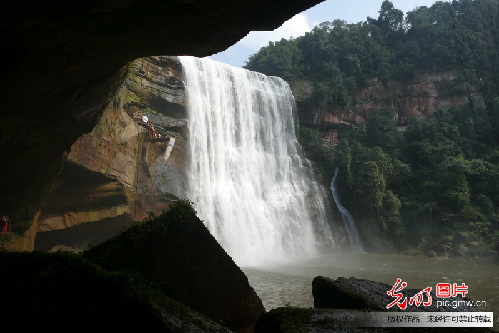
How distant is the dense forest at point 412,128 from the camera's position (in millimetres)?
26641

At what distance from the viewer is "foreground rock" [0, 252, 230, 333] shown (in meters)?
3.06

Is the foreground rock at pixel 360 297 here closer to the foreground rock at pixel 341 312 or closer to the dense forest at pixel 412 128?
the foreground rock at pixel 341 312

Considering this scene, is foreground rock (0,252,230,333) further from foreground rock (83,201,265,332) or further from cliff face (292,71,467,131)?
cliff face (292,71,467,131)

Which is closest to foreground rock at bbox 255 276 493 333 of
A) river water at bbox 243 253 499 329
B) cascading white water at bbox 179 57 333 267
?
river water at bbox 243 253 499 329

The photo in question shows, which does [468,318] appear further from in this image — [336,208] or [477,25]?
[477,25]

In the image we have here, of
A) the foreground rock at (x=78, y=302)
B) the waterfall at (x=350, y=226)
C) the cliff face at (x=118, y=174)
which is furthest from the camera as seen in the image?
the waterfall at (x=350, y=226)

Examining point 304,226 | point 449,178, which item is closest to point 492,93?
point 449,178

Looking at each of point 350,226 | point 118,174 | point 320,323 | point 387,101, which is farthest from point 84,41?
point 387,101

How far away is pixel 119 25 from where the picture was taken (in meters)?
4.86

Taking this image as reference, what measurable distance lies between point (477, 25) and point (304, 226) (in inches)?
1268

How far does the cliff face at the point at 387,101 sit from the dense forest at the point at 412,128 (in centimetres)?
64

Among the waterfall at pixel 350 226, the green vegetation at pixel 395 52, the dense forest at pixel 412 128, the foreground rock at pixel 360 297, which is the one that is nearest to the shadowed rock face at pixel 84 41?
the foreground rock at pixel 360 297

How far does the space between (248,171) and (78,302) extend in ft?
74.2

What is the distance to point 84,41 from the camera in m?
5.12
